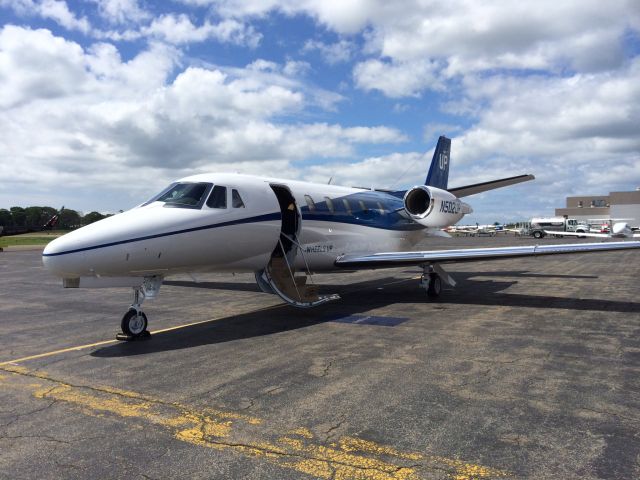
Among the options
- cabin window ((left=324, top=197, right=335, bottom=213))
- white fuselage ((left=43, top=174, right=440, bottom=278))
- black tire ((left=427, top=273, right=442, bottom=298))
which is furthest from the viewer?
black tire ((left=427, top=273, right=442, bottom=298))

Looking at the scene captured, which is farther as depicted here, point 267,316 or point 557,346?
point 267,316

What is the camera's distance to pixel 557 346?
7.66 metres

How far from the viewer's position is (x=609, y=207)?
124750mm

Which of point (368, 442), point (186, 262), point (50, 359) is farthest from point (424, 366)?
point (50, 359)

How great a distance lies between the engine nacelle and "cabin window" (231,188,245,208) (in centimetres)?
771

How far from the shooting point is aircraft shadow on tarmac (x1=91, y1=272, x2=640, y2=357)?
830 cm

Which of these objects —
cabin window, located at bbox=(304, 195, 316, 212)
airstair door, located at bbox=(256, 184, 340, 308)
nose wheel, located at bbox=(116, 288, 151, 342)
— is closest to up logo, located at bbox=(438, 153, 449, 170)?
cabin window, located at bbox=(304, 195, 316, 212)

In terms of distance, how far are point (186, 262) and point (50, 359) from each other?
2.65 metres

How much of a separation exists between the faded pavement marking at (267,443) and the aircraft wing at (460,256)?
810 centimetres

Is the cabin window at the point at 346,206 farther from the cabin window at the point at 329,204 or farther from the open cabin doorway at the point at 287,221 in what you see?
the open cabin doorway at the point at 287,221

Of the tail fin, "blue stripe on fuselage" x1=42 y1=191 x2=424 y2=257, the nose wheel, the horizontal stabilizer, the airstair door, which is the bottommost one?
the nose wheel

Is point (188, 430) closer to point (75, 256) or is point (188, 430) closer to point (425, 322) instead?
point (75, 256)

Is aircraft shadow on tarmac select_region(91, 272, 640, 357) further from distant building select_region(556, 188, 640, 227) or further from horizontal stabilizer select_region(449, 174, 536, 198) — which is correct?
distant building select_region(556, 188, 640, 227)

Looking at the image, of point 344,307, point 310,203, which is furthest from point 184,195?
point 344,307
